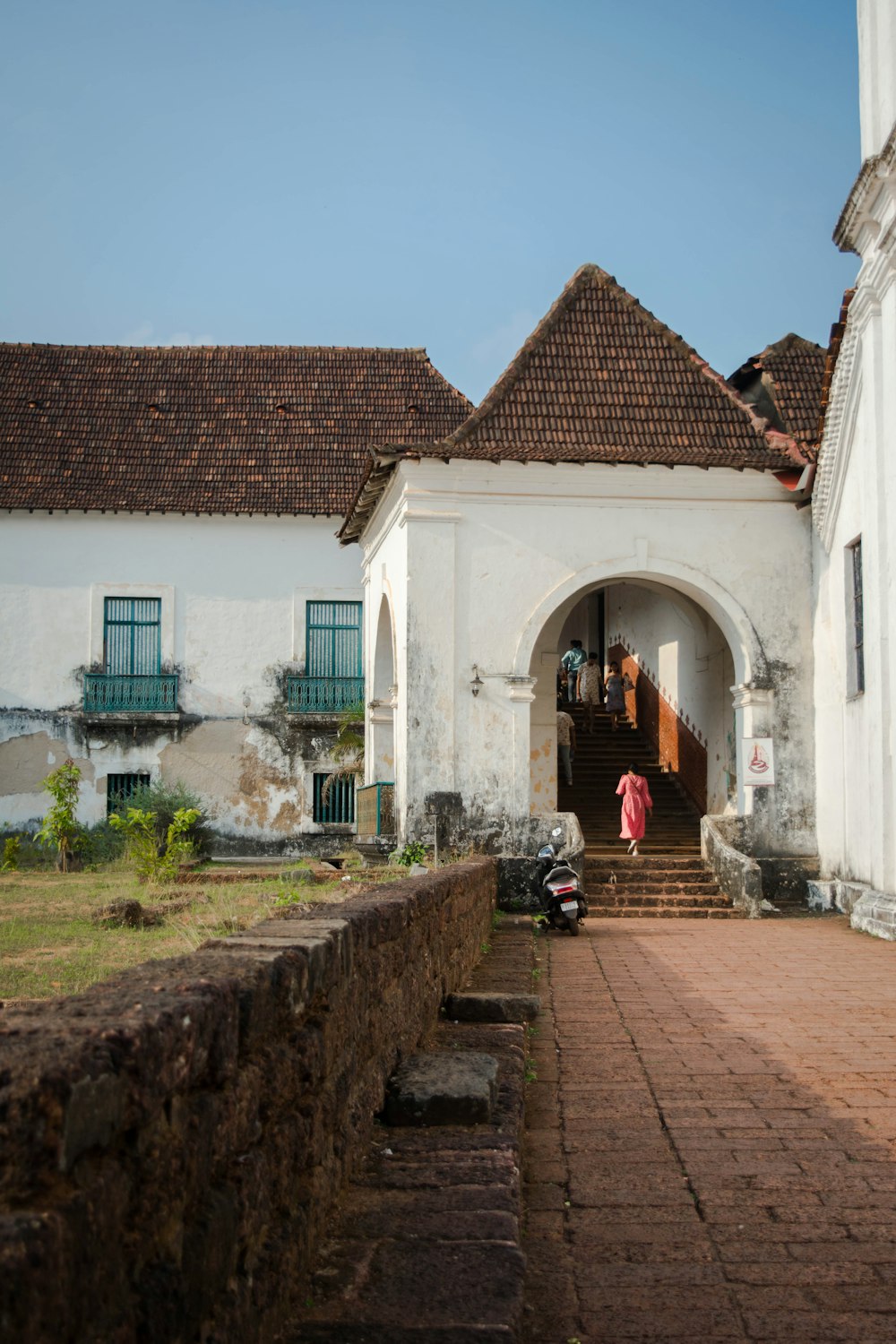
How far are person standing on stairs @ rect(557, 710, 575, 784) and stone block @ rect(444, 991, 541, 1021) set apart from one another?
1334 cm

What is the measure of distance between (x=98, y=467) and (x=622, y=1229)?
76.9 feet

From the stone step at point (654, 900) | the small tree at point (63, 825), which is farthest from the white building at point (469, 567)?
the small tree at point (63, 825)

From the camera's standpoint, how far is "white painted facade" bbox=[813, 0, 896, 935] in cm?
1363

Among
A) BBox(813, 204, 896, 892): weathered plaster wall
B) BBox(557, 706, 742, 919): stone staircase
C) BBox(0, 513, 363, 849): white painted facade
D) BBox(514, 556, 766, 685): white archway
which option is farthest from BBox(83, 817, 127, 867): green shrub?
BBox(813, 204, 896, 892): weathered plaster wall

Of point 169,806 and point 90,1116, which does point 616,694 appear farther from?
Result: point 90,1116

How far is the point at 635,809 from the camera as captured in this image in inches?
715

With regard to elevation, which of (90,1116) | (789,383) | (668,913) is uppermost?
(789,383)

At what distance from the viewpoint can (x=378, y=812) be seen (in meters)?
19.2

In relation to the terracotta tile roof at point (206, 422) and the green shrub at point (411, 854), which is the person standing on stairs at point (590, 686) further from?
the green shrub at point (411, 854)

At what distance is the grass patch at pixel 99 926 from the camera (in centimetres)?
770

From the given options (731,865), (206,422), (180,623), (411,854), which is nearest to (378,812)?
(411,854)

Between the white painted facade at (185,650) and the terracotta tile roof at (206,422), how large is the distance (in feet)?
→ 1.64

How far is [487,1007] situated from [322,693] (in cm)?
1796

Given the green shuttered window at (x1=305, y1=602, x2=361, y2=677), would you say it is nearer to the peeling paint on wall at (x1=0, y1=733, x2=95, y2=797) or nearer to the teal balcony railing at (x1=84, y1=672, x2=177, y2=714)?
the teal balcony railing at (x1=84, y1=672, x2=177, y2=714)
